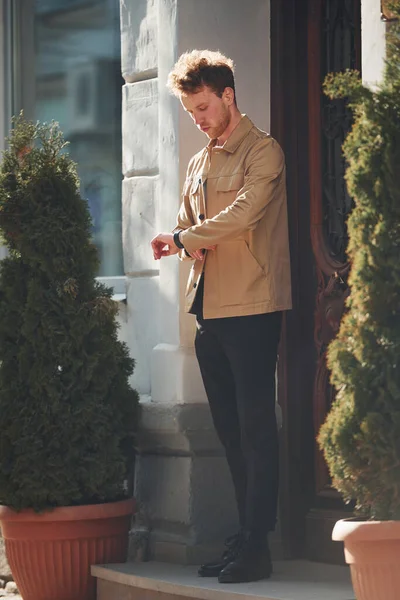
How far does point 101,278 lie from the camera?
276 inches

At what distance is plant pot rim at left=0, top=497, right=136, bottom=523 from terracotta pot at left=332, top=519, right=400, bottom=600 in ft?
6.41

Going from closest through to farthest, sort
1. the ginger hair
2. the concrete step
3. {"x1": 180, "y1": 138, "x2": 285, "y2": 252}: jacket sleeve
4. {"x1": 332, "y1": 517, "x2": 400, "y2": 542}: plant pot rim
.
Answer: {"x1": 332, "y1": 517, "x2": 400, "y2": 542}: plant pot rim → the concrete step → {"x1": 180, "y1": 138, "x2": 285, "y2": 252}: jacket sleeve → the ginger hair

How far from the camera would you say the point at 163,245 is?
17.5 ft

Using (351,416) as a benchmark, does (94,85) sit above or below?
above

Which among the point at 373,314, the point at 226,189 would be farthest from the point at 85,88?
the point at 373,314

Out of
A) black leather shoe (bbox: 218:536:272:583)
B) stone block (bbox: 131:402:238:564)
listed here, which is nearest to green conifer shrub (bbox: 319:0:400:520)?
black leather shoe (bbox: 218:536:272:583)

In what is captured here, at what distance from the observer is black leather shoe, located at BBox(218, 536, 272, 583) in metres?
5.09

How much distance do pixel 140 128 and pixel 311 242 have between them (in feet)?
3.44

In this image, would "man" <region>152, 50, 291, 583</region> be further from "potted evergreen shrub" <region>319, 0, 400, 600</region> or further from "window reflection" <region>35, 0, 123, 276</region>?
"window reflection" <region>35, 0, 123, 276</region>

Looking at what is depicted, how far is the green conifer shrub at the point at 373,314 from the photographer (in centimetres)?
378

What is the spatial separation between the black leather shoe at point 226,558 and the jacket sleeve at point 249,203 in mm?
1112

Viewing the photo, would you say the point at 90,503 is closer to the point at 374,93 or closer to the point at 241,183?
the point at 241,183

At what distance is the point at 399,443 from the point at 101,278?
3.44 m

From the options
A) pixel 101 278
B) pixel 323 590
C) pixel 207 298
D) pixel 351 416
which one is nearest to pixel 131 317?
pixel 101 278
